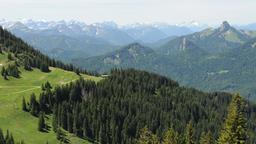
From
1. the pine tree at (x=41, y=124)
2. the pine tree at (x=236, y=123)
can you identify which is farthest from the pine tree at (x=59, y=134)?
the pine tree at (x=236, y=123)

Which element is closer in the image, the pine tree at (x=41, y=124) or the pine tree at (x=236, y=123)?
the pine tree at (x=236, y=123)

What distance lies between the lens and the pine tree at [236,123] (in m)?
53.2

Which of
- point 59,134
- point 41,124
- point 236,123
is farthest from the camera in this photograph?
point 41,124

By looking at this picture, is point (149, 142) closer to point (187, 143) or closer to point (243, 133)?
point (187, 143)

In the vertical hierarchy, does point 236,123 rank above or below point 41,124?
above

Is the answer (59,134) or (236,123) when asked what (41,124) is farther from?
(236,123)

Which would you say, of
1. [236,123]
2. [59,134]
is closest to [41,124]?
[59,134]

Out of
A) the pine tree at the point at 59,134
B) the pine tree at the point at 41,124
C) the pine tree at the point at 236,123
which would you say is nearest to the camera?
the pine tree at the point at 236,123

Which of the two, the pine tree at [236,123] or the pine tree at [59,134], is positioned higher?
the pine tree at [236,123]

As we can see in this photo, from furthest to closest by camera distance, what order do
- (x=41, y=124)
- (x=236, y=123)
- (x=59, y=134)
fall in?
A: (x=41, y=124)
(x=59, y=134)
(x=236, y=123)

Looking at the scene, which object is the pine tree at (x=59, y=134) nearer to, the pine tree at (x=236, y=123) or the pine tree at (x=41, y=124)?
the pine tree at (x=41, y=124)

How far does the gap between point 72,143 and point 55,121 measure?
1487cm

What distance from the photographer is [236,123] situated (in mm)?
53656

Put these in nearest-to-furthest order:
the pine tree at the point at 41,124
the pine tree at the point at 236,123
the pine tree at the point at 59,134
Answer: the pine tree at the point at 236,123 → the pine tree at the point at 59,134 → the pine tree at the point at 41,124
